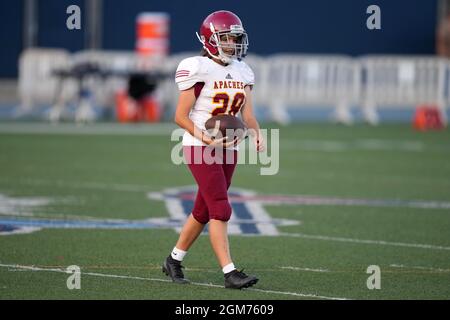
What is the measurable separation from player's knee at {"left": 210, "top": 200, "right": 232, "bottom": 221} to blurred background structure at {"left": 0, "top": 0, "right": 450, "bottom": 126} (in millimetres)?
14928

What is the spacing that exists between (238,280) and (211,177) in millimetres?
737

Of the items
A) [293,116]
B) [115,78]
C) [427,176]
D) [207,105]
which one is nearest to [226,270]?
[207,105]

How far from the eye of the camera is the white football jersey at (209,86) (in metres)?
8.20

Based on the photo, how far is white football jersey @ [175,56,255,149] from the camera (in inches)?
323

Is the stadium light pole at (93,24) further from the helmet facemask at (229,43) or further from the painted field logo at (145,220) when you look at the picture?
the helmet facemask at (229,43)

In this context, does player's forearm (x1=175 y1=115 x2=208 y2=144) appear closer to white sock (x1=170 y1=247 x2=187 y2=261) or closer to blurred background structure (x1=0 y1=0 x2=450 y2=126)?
white sock (x1=170 y1=247 x2=187 y2=261)

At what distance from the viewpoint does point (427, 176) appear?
15.7m

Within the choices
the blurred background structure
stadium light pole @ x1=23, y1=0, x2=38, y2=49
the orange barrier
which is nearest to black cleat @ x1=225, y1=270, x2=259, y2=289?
the blurred background structure

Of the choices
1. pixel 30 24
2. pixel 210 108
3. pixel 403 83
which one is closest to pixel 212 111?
pixel 210 108

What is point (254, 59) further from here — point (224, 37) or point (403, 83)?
point (224, 37)

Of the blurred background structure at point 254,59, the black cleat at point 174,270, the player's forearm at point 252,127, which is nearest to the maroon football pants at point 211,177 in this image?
the player's forearm at point 252,127

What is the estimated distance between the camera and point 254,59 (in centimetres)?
2700

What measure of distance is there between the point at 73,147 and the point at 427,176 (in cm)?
599

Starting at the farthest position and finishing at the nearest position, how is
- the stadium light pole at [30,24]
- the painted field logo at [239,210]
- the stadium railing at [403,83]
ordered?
the stadium light pole at [30,24] < the stadium railing at [403,83] < the painted field logo at [239,210]
